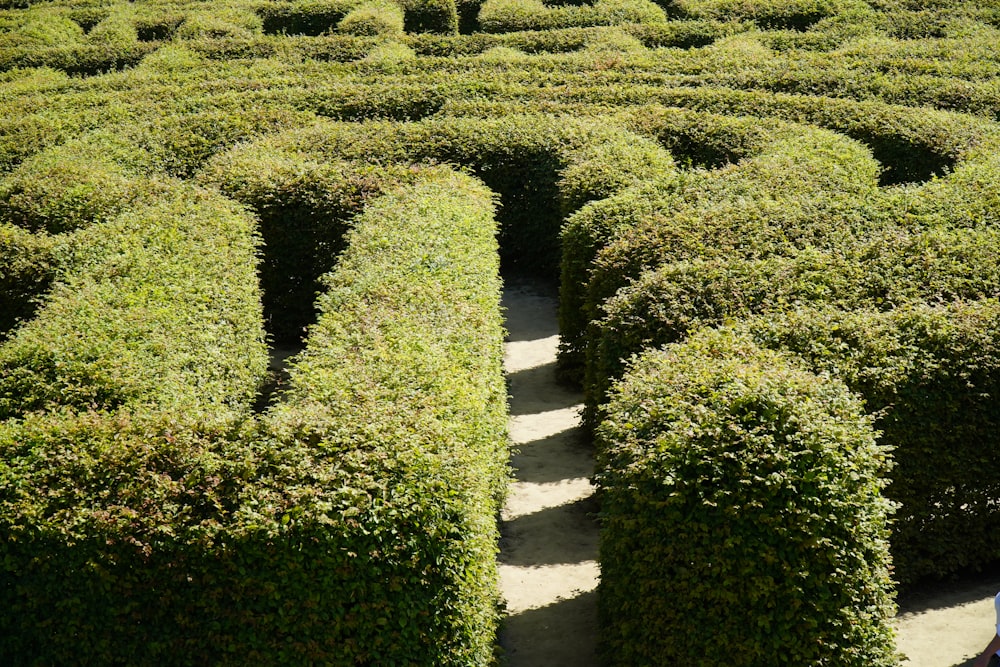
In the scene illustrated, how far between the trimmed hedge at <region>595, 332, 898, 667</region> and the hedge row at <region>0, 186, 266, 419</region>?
162 inches

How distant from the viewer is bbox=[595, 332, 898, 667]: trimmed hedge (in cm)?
720

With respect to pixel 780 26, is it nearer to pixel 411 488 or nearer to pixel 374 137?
pixel 374 137

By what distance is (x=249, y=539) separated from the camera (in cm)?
698

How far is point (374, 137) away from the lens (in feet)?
61.8

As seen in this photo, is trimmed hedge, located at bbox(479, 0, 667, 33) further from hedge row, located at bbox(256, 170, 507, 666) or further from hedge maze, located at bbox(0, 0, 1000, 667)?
hedge row, located at bbox(256, 170, 507, 666)

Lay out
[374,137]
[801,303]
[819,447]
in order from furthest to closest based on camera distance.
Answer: [374,137] < [801,303] < [819,447]

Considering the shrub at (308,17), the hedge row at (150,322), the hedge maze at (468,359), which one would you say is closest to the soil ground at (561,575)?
the hedge maze at (468,359)

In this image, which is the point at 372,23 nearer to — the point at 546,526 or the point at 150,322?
the point at 150,322

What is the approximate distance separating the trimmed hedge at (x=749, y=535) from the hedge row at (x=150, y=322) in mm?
4111

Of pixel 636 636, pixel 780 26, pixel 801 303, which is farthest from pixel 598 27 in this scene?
pixel 636 636

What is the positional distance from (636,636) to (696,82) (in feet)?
57.4

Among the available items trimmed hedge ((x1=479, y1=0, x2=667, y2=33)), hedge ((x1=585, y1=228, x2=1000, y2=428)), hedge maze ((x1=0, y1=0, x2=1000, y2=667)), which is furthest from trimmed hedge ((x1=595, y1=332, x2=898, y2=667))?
trimmed hedge ((x1=479, y1=0, x2=667, y2=33))

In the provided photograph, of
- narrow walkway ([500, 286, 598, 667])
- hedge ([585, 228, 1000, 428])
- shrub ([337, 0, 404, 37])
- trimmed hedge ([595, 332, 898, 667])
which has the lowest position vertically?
narrow walkway ([500, 286, 598, 667])

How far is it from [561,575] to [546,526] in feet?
3.29
